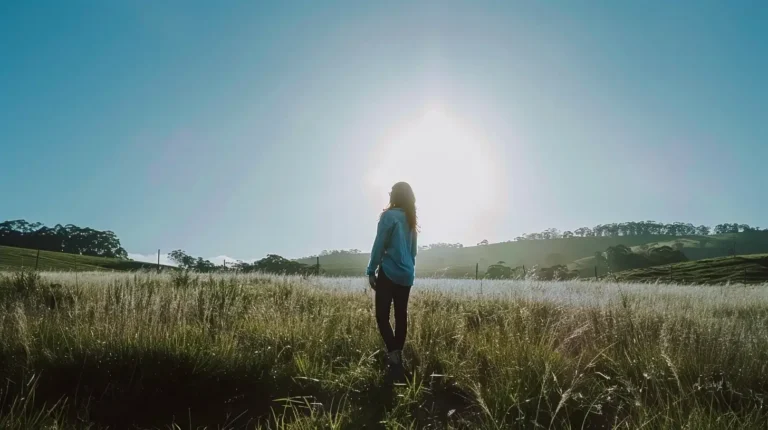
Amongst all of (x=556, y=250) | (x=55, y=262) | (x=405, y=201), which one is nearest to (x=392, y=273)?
(x=405, y=201)

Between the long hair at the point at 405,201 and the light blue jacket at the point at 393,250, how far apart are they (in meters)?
0.11

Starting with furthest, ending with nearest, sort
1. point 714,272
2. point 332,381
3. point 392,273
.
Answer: point 714,272, point 392,273, point 332,381

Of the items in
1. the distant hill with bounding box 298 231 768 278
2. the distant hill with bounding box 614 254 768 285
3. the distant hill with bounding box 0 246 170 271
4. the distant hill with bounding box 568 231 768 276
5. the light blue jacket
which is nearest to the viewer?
the light blue jacket

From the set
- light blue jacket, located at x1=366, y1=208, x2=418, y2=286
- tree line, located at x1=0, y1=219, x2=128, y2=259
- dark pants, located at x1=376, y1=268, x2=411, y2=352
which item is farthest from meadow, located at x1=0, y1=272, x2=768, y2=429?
tree line, located at x1=0, y1=219, x2=128, y2=259

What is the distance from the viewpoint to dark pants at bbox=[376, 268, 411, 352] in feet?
15.2

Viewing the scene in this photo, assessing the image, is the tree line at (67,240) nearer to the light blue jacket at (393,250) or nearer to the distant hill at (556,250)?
the distant hill at (556,250)

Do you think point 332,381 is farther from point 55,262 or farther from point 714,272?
point 55,262

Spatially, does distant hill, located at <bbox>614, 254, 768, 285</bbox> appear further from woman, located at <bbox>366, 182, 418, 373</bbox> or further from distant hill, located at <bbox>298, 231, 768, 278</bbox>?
distant hill, located at <bbox>298, 231, 768, 278</bbox>

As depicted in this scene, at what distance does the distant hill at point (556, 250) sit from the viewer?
4429 inches

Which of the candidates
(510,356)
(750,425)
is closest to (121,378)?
(510,356)

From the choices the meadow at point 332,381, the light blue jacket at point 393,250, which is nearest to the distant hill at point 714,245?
the meadow at point 332,381

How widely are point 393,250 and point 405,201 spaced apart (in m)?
0.67

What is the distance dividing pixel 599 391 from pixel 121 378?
4.54 metres

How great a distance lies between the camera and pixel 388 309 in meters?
4.75
